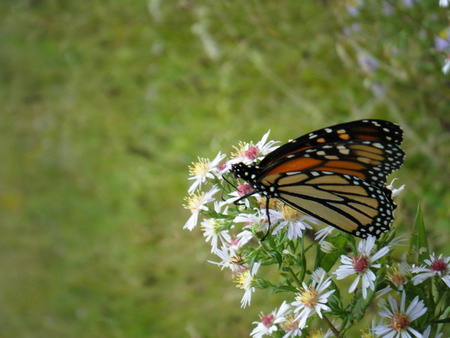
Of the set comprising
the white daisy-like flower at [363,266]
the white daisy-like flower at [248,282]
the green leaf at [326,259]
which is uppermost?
the white daisy-like flower at [248,282]

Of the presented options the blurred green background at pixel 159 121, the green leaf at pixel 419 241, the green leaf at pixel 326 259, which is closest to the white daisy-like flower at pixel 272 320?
the green leaf at pixel 326 259

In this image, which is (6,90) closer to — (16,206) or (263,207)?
(16,206)

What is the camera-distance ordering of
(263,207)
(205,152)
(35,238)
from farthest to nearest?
(35,238)
(205,152)
(263,207)

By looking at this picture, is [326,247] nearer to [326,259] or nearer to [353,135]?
[326,259]

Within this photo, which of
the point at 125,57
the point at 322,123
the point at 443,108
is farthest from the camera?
the point at 125,57

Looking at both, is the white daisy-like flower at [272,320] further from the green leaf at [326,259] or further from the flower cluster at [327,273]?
the green leaf at [326,259]

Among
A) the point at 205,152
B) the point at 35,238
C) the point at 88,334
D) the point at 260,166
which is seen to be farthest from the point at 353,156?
the point at 35,238

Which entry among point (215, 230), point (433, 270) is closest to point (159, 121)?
point (215, 230)
